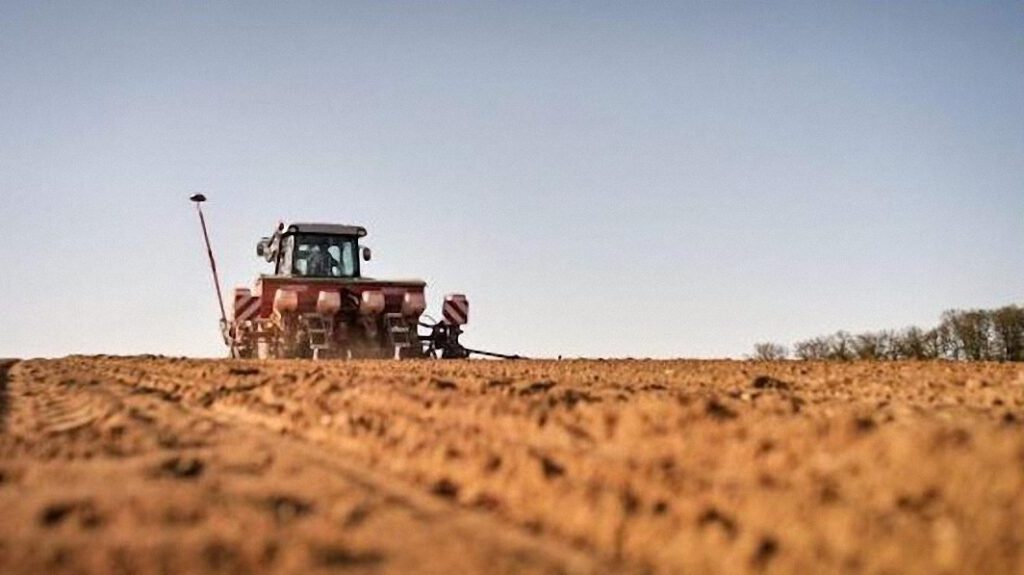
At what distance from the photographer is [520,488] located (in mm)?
2840

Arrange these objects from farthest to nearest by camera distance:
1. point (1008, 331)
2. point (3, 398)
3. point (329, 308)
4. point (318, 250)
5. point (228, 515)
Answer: point (1008, 331) → point (318, 250) → point (329, 308) → point (3, 398) → point (228, 515)

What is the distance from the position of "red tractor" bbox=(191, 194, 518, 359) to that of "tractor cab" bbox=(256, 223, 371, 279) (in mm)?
20

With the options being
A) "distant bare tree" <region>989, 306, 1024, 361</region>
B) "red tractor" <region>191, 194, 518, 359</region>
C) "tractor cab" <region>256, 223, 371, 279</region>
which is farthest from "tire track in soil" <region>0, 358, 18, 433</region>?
"distant bare tree" <region>989, 306, 1024, 361</region>

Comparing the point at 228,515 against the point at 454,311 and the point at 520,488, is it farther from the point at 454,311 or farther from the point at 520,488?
the point at 454,311

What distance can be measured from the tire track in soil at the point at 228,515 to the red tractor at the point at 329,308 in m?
14.1

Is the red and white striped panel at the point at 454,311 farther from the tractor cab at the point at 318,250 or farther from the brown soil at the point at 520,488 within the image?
the brown soil at the point at 520,488

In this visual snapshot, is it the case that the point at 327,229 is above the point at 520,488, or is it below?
above

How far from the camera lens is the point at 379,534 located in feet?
7.77

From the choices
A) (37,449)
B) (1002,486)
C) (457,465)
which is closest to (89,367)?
(37,449)

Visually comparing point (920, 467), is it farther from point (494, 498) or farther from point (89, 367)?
point (89, 367)

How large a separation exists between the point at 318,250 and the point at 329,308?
262 cm

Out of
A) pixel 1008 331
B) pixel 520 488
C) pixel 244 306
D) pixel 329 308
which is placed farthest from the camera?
pixel 1008 331

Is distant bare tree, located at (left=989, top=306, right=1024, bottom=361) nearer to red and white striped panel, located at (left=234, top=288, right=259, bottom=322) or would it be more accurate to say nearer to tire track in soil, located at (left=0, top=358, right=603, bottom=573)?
red and white striped panel, located at (left=234, top=288, right=259, bottom=322)

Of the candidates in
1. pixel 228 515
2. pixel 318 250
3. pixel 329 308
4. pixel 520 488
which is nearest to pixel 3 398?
pixel 228 515
